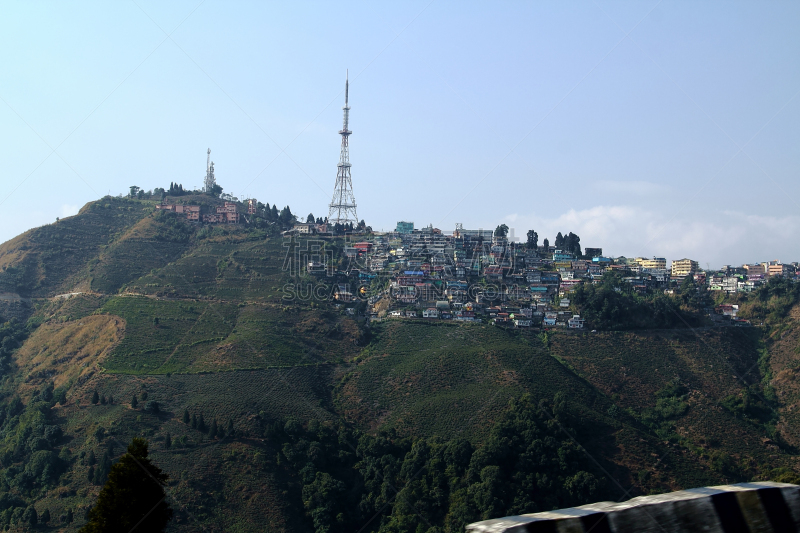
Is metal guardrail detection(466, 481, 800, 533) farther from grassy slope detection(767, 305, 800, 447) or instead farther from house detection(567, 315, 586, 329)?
house detection(567, 315, 586, 329)

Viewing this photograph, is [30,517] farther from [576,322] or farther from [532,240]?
[532,240]

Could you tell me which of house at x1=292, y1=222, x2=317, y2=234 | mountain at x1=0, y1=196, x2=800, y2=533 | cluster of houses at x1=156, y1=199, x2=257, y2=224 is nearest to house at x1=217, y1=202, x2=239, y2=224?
cluster of houses at x1=156, y1=199, x2=257, y2=224

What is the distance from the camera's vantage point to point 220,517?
30375 mm

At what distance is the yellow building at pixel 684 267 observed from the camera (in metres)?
77.6

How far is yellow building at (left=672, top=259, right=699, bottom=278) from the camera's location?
7762 centimetres

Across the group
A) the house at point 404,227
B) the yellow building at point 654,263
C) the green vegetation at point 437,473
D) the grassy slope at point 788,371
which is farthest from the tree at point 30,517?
the yellow building at point 654,263

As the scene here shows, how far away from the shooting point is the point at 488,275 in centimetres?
6425

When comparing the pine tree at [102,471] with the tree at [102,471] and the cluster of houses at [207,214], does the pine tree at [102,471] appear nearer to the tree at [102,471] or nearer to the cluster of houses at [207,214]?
the tree at [102,471]

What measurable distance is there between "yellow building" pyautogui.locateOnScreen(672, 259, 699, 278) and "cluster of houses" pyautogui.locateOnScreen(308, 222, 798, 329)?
12 cm

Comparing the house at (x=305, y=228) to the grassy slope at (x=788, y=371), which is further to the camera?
the house at (x=305, y=228)

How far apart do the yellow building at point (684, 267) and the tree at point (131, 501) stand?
74.3 m

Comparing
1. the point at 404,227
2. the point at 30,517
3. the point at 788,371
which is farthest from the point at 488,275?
the point at 30,517

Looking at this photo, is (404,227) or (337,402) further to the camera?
(404,227)

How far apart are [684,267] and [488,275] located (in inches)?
1168
